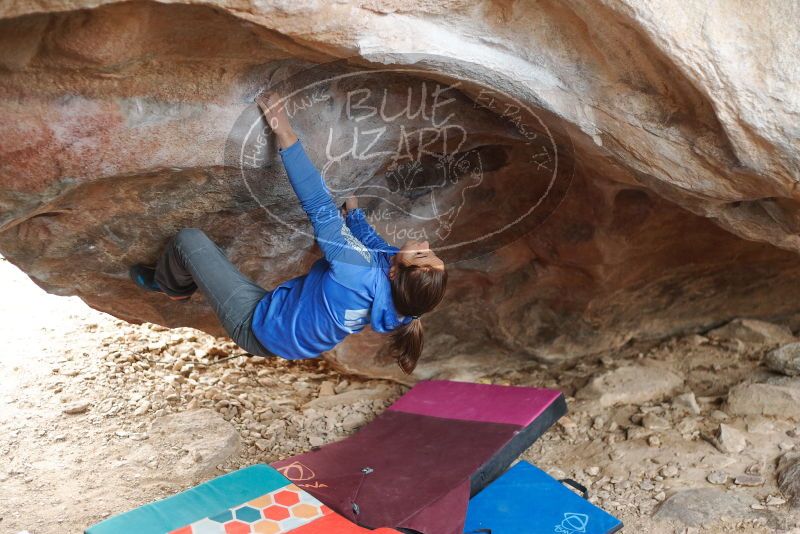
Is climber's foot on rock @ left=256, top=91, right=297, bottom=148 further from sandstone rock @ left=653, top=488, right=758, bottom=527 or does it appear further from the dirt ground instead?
sandstone rock @ left=653, top=488, right=758, bottom=527

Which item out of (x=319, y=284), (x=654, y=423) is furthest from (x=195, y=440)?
(x=654, y=423)

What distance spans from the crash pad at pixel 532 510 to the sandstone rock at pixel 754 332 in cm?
132

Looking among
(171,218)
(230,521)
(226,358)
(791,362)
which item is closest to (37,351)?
(226,358)

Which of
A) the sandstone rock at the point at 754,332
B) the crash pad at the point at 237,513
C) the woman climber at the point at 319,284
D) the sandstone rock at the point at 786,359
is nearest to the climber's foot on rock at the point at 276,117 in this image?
the woman climber at the point at 319,284

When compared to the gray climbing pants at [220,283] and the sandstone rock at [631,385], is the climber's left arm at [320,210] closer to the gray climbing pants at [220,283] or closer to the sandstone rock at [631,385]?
the gray climbing pants at [220,283]

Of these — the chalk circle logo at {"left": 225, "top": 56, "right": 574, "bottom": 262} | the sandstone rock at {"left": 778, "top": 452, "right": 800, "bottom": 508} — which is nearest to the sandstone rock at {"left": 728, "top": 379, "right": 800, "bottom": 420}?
the sandstone rock at {"left": 778, "top": 452, "right": 800, "bottom": 508}

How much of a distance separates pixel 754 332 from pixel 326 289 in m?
2.27

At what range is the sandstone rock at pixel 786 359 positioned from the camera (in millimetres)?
3084

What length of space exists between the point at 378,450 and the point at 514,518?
611mm

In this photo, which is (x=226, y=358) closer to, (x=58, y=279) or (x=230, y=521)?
(x=58, y=279)

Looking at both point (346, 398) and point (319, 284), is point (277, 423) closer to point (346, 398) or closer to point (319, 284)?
point (346, 398)

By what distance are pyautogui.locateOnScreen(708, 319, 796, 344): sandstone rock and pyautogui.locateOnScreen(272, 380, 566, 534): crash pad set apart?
3.41 ft

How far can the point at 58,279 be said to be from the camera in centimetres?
257

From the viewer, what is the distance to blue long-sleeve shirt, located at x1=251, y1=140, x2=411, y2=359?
204 centimetres
